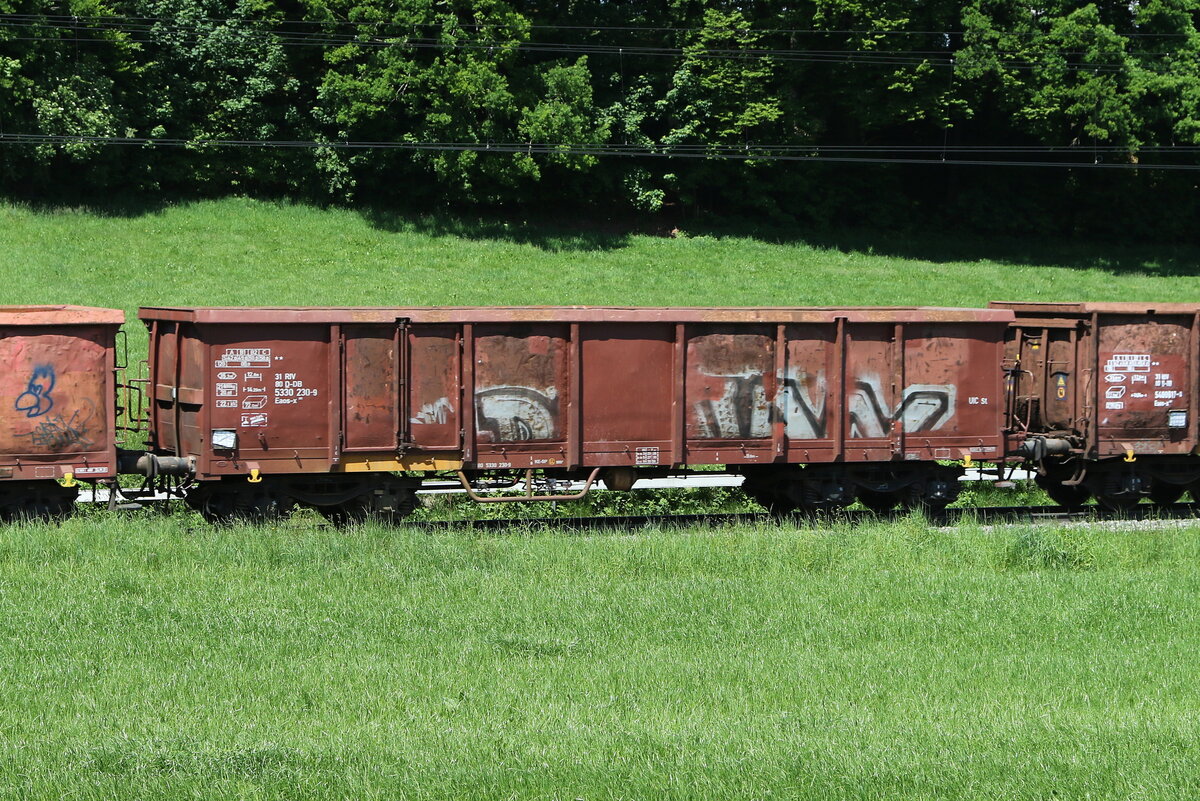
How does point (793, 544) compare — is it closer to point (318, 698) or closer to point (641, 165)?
point (318, 698)

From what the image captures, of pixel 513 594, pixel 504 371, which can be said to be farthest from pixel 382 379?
pixel 513 594

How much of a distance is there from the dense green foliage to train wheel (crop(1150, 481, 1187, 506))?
30.9 metres

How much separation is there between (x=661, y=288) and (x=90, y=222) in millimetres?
19800

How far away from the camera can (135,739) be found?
7.55 meters

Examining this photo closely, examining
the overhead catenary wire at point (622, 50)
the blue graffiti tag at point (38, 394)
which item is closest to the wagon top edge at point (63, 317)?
the blue graffiti tag at point (38, 394)

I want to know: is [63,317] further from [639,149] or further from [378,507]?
[639,149]

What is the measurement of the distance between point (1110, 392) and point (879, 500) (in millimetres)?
3679

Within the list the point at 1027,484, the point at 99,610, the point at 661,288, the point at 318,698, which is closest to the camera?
the point at 318,698

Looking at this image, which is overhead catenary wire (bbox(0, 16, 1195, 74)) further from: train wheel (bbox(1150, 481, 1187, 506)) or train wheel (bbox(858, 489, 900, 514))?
train wheel (bbox(1150, 481, 1187, 506))

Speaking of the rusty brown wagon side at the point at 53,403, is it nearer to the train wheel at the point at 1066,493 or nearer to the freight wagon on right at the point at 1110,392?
the freight wagon on right at the point at 1110,392

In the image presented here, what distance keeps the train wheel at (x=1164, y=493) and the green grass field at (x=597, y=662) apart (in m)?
3.46

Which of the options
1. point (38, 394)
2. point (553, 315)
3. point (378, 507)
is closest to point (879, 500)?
point (553, 315)

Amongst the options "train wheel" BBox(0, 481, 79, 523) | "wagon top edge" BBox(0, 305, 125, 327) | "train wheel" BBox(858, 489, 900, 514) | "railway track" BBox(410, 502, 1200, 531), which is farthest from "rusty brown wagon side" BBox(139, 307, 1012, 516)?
"train wheel" BBox(0, 481, 79, 523)

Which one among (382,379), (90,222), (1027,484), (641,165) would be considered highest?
(641,165)
